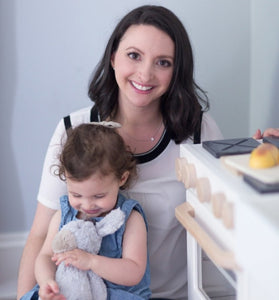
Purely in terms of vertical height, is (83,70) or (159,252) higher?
(83,70)

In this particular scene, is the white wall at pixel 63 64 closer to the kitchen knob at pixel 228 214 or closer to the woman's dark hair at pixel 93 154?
the woman's dark hair at pixel 93 154

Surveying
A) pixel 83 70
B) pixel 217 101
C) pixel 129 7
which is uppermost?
pixel 129 7

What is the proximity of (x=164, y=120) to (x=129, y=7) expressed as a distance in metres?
0.45

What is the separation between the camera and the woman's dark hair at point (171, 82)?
3.83 ft

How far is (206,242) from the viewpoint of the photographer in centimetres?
79

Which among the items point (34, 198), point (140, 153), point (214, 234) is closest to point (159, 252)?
point (140, 153)

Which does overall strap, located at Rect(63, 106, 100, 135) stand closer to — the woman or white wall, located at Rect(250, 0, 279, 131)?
the woman

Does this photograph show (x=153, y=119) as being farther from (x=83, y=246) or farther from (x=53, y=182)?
(x=83, y=246)

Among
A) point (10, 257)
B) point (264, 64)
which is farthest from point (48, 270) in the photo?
point (264, 64)

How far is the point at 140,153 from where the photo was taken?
4.02 feet

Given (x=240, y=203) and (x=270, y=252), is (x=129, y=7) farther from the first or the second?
(x=270, y=252)

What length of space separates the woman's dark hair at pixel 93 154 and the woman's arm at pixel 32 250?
0.22m

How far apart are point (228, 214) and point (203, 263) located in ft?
1.12

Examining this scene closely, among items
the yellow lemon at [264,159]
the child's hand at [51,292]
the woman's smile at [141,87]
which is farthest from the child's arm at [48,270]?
the yellow lemon at [264,159]
